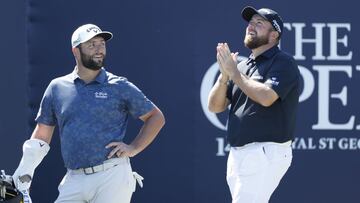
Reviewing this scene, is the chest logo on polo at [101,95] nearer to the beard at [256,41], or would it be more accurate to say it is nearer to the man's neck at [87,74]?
the man's neck at [87,74]

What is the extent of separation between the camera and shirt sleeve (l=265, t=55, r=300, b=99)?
207 inches

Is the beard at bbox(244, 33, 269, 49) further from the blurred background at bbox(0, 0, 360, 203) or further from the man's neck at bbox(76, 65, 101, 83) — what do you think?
the blurred background at bbox(0, 0, 360, 203)

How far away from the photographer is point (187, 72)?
6.93 metres

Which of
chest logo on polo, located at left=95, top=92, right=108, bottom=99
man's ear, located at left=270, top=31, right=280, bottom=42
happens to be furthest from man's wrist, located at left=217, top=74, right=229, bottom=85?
chest logo on polo, located at left=95, top=92, right=108, bottom=99

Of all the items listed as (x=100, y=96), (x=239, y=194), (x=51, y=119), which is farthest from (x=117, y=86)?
(x=239, y=194)

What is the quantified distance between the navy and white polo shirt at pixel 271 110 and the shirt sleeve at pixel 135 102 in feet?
1.72

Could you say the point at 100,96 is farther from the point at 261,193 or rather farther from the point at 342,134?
the point at 342,134

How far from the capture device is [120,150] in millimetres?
5320

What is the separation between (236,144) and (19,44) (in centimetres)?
227

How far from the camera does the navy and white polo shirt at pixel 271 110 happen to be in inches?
208

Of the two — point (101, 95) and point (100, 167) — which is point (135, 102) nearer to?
point (101, 95)

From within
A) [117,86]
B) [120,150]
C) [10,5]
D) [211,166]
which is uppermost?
[10,5]

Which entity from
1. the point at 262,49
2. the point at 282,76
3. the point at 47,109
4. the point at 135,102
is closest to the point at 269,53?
the point at 262,49

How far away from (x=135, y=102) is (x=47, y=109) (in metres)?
0.54
